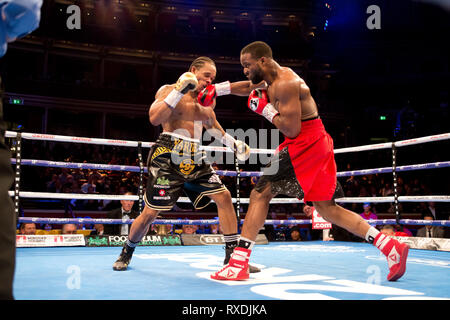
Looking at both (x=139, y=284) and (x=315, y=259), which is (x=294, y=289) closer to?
(x=139, y=284)

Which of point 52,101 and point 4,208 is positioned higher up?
point 52,101

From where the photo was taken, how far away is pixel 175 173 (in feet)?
8.57

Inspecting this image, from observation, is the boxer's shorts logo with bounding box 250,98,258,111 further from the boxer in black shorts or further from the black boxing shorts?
the black boxing shorts

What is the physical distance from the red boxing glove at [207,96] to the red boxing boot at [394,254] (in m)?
1.32

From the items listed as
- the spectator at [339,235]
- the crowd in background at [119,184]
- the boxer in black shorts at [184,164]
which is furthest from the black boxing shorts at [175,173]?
the crowd in background at [119,184]

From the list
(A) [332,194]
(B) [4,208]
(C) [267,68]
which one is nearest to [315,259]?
(A) [332,194]

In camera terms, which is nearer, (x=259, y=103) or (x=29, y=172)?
(x=259, y=103)

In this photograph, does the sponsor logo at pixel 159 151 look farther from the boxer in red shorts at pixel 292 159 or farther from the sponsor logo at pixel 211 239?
the sponsor logo at pixel 211 239

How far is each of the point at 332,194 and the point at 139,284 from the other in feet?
3.77

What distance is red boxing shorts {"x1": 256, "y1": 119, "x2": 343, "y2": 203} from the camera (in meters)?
2.24

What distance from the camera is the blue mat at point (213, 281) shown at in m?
1.66

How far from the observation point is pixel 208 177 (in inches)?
105

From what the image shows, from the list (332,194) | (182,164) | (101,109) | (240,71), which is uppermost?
(240,71)

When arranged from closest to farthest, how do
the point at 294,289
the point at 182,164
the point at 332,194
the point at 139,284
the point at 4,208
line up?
the point at 4,208 < the point at 294,289 < the point at 139,284 < the point at 332,194 < the point at 182,164
